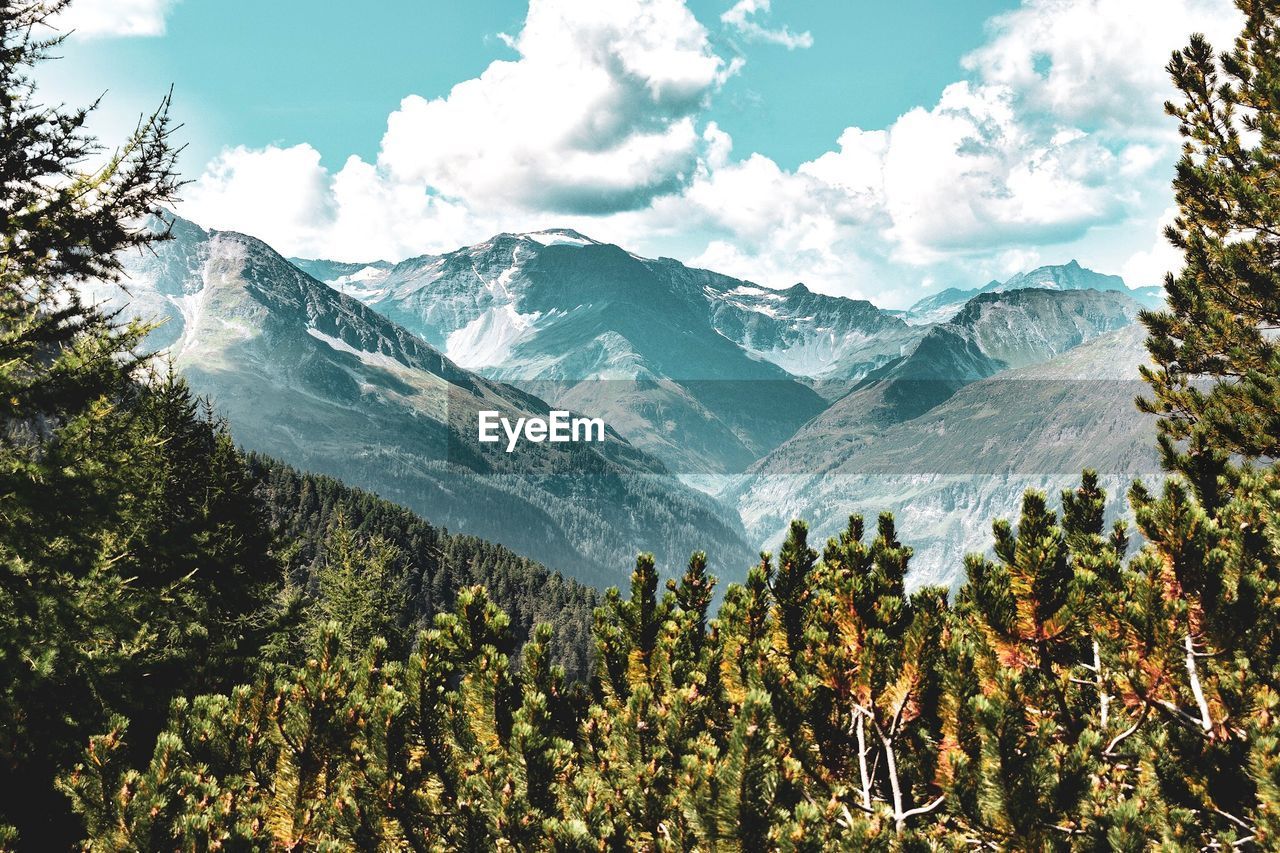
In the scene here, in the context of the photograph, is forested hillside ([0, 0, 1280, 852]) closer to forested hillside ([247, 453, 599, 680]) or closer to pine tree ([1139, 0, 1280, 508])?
pine tree ([1139, 0, 1280, 508])

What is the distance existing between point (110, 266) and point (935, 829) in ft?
44.8

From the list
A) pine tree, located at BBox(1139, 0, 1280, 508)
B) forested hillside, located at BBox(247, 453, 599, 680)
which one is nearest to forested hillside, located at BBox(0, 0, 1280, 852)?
pine tree, located at BBox(1139, 0, 1280, 508)

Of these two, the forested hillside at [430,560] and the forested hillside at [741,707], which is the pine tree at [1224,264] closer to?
the forested hillside at [741,707]

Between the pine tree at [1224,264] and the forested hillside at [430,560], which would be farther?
the forested hillside at [430,560]

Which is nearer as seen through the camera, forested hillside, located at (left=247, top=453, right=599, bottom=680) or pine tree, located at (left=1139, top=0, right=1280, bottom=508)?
pine tree, located at (left=1139, top=0, right=1280, bottom=508)

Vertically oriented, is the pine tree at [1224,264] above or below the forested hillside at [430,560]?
above

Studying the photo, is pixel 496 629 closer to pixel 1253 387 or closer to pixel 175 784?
pixel 175 784

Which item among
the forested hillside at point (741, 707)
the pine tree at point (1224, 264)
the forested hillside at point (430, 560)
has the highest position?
the pine tree at point (1224, 264)

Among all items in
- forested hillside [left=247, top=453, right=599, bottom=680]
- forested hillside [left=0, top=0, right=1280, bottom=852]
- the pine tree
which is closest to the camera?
forested hillside [left=0, top=0, right=1280, bottom=852]

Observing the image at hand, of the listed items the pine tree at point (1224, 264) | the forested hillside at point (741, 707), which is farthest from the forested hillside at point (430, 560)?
the forested hillside at point (741, 707)

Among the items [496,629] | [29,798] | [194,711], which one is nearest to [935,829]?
[496,629]

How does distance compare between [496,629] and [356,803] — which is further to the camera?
[496,629]

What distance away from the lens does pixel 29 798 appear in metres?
7.90

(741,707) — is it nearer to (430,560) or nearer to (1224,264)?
(1224,264)
